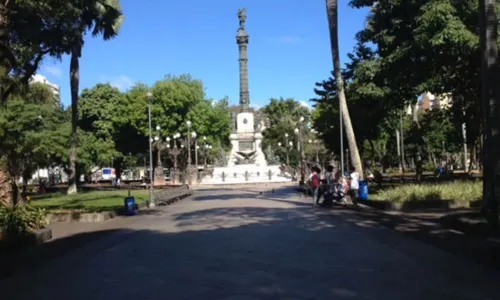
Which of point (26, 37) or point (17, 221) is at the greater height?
point (26, 37)

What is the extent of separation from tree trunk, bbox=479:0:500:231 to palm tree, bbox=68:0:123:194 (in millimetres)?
24681

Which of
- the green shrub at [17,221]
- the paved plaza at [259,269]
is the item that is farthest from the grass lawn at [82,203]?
the paved plaza at [259,269]

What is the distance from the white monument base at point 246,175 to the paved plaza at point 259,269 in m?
45.4

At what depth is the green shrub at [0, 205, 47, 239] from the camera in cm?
1344

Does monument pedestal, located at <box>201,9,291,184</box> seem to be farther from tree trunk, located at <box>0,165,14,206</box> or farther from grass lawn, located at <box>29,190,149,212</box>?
tree trunk, located at <box>0,165,14,206</box>

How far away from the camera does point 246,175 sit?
60875 millimetres

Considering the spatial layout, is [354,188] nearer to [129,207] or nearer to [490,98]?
[129,207]

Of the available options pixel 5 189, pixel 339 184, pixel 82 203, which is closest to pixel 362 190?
pixel 339 184

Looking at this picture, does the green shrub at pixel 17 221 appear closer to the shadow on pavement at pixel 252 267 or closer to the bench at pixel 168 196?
the shadow on pavement at pixel 252 267

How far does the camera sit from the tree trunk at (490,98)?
1244 centimetres

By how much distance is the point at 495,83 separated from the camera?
12.9 metres

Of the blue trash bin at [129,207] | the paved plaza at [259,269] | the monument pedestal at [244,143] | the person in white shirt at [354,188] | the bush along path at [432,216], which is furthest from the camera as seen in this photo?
the monument pedestal at [244,143]

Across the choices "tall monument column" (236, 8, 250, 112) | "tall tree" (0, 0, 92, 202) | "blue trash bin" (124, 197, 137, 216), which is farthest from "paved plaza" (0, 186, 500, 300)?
"tall monument column" (236, 8, 250, 112)

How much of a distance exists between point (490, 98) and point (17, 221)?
11.6 meters
